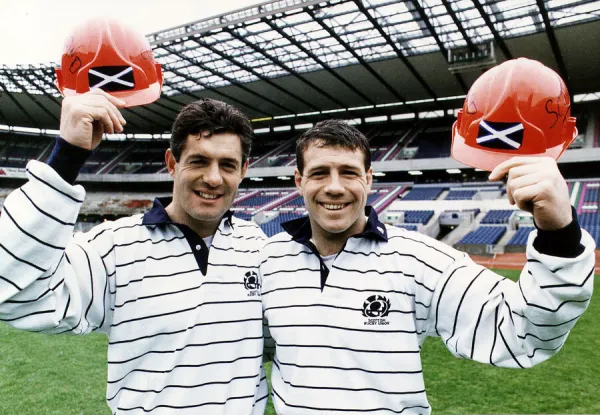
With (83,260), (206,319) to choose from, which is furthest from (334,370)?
(83,260)

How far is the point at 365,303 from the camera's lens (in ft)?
5.72

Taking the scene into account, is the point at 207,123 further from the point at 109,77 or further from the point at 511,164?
the point at 511,164

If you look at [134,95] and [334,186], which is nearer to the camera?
[134,95]

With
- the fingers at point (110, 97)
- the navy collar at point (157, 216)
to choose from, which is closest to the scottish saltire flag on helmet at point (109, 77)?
the fingers at point (110, 97)

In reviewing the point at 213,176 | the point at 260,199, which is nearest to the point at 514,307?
the point at 213,176

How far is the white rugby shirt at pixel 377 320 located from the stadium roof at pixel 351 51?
1673cm

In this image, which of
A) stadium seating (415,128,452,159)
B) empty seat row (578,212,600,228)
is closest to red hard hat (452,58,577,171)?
empty seat row (578,212,600,228)

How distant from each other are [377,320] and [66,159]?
1.19 metres

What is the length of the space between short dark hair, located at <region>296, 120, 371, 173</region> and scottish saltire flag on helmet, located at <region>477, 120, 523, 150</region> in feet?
1.93

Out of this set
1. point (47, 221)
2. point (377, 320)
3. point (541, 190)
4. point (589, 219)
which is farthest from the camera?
point (589, 219)

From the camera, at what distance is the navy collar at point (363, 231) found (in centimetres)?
184

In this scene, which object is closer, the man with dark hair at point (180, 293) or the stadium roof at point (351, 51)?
the man with dark hair at point (180, 293)

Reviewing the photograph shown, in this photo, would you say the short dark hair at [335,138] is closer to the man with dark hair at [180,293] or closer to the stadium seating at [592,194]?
the man with dark hair at [180,293]

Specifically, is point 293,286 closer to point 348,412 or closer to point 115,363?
point 348,412
